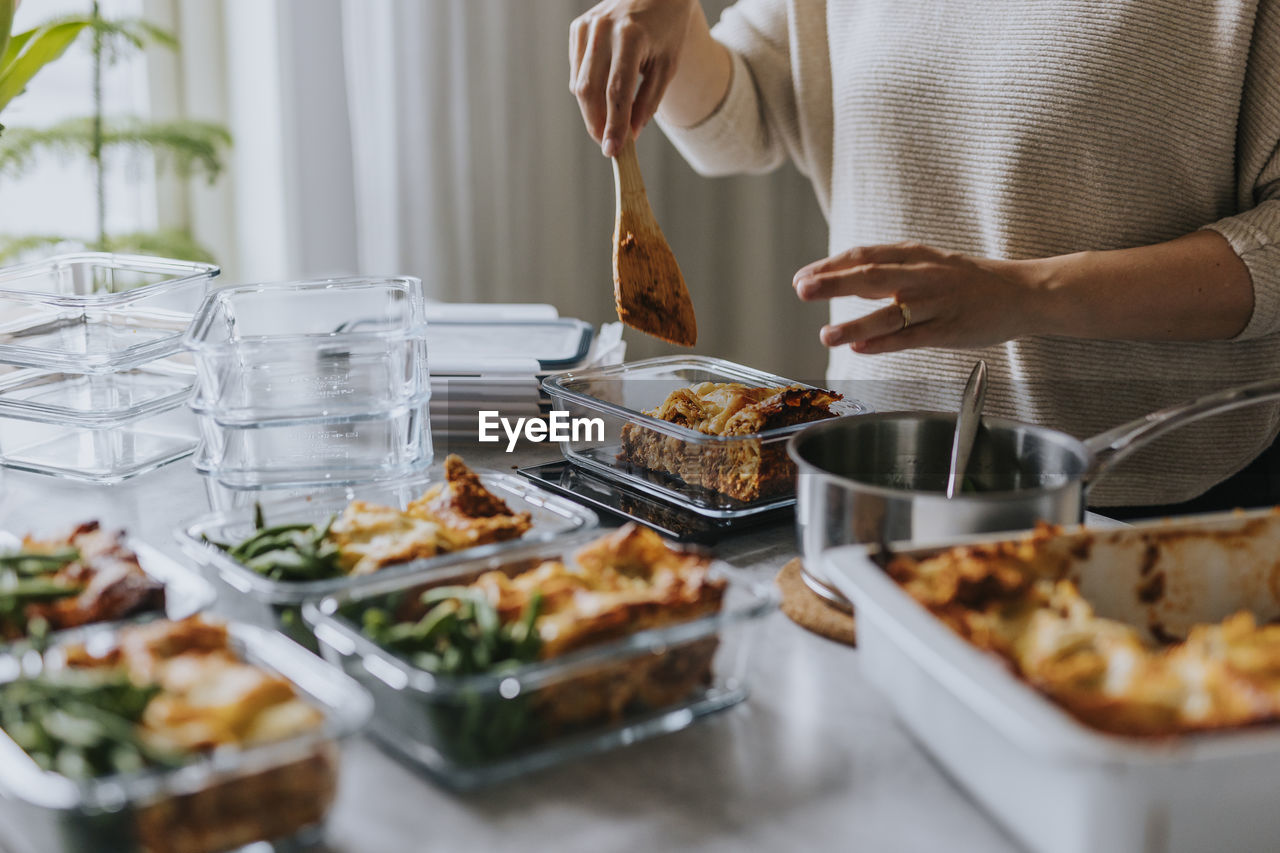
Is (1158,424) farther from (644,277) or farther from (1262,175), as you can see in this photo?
(1262,175)

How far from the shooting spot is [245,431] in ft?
3.78

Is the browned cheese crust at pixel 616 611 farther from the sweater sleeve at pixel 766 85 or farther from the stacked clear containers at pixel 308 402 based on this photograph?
the sweater sleeve at pixel 766 85

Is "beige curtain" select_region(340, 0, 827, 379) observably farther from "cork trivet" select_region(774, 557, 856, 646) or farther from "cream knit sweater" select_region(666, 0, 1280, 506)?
"cork trivet" select_region(774, 557, 856, 646)

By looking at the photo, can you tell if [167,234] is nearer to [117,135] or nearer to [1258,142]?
[117,135]

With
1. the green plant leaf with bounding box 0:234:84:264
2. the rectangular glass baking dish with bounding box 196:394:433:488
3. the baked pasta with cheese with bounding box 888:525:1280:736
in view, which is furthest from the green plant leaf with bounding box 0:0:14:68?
the green plant leaf with bounding box 0:234:84:264

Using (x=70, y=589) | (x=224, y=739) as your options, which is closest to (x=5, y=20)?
(x=70, y=589)

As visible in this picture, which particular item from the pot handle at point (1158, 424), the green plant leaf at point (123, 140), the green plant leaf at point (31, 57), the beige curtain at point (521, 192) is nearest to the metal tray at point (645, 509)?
the pot handle at point (1158, 424)

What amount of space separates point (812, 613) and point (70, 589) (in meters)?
0.57

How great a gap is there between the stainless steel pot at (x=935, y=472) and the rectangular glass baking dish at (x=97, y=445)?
30.2 inches

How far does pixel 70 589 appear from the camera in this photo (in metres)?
0.83

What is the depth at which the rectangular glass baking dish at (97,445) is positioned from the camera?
130 centimetres

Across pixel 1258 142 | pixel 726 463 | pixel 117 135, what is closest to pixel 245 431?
pixel 726 463

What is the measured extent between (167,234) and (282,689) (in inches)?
106

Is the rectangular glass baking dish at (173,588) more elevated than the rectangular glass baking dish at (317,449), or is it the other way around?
the rectangular glass baking dish at (317,449)
